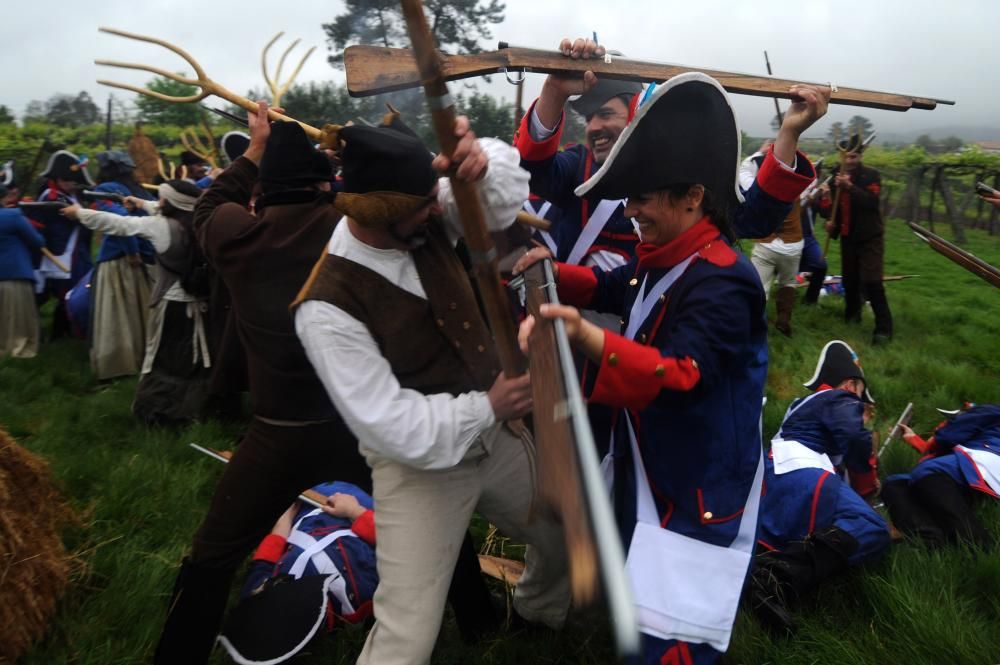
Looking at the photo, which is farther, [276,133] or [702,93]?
[276,133]

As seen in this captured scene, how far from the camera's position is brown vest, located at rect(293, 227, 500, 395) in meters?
2.07

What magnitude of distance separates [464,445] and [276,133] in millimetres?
1579

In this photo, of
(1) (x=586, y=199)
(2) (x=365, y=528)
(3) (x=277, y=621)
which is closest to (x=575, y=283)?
(1) (x=586, y=199)

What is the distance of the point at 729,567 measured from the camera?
202cm

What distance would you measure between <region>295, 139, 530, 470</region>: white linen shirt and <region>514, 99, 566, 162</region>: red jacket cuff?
0.88 meters

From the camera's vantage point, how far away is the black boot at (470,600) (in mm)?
2832

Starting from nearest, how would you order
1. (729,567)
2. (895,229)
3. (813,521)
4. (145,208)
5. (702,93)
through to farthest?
(702,93)
(729,567)
(813,521)
(145,208)
(895,229)

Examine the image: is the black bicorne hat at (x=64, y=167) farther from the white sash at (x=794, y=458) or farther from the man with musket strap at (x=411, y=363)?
the white sash at (x=794, y=458)

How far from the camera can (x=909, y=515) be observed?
3453mm

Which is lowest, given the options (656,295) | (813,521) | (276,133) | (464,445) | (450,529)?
(813,521)

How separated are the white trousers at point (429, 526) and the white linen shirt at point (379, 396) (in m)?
0.24

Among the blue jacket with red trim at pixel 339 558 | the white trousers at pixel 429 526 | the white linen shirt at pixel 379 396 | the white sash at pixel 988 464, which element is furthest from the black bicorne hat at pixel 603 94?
the white sash at pixel 988 464

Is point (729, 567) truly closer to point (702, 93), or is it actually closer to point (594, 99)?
point (702, 93)

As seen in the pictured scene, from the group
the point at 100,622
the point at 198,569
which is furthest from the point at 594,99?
the point at 100,622
